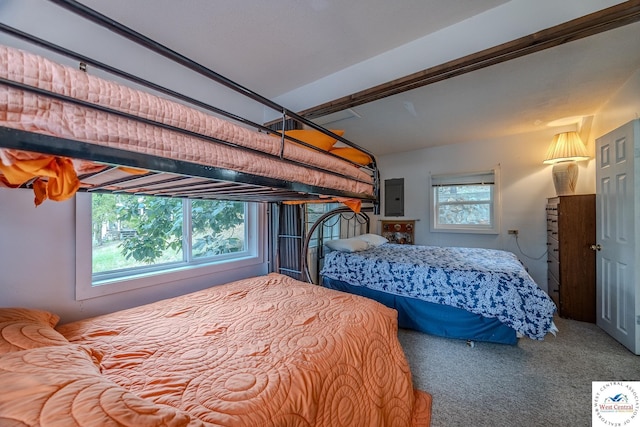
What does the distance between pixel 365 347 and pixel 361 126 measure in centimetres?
268

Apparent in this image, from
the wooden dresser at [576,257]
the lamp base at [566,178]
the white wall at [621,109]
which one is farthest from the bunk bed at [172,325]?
the lamp base at [566,178]

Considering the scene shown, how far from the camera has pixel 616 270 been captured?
218 cm

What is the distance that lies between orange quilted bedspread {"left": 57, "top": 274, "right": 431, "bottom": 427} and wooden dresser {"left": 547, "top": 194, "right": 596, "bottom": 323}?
2.49 metres

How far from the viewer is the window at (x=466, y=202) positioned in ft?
12.0

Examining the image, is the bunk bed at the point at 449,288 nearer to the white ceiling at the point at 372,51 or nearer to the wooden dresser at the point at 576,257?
the wooden dresser at the point at 576,257

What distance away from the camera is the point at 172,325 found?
122 cm

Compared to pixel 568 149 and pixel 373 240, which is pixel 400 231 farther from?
pixel 568 149

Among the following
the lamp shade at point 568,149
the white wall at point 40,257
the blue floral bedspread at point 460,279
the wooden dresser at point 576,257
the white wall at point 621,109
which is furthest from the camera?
the lamp shade at point 568,149

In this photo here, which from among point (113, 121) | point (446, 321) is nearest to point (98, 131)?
point (113, 121)

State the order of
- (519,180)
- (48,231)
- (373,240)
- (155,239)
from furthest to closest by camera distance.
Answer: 1. (373,240)
2. (519,180)
3. (155,239)
4. (48,231)

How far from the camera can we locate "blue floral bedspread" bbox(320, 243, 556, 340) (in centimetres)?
193

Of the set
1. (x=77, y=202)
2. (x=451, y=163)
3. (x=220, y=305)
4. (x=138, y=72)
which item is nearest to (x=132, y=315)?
(x=220, y=305)

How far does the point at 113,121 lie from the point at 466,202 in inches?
173

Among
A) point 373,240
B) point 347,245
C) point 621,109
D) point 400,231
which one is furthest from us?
point 400,231
